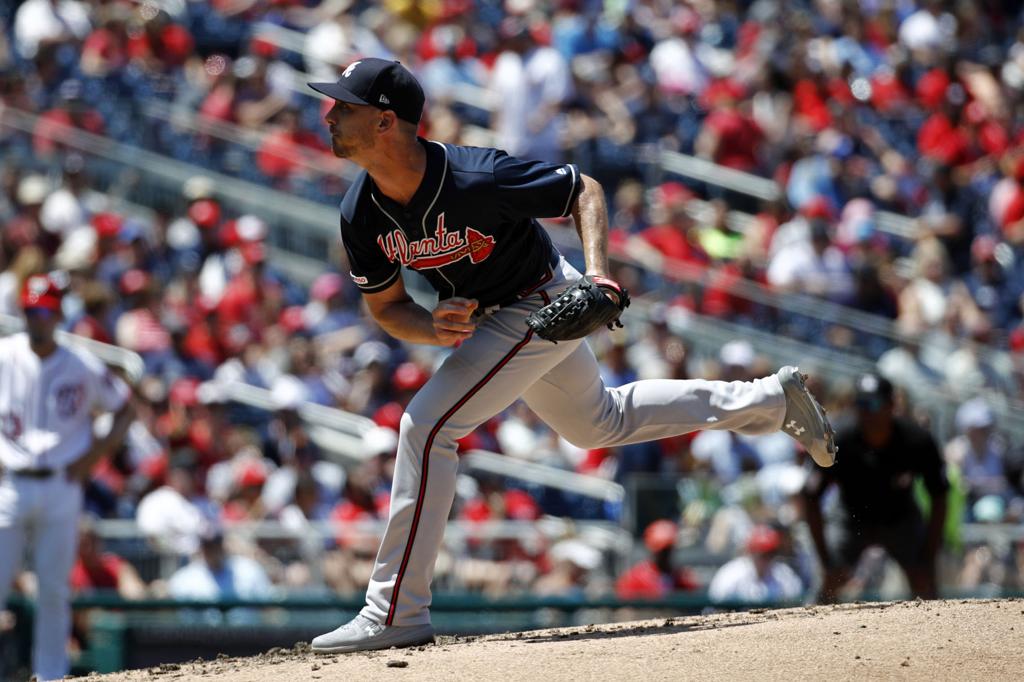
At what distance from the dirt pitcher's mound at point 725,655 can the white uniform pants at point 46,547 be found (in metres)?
2.15

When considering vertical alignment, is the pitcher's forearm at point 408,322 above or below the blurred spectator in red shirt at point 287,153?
above

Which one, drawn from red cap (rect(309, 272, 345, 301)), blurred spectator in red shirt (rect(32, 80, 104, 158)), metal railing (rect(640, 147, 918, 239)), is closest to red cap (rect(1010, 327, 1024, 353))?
metal railing (rect(640, 147, 918, 239))

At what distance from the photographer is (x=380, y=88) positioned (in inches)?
193

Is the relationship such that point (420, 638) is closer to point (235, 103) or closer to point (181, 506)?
point (181, 506)

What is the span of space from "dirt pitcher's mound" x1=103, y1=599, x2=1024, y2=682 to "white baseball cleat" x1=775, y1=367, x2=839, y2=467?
0.63 metres

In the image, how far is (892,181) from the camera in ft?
42.2

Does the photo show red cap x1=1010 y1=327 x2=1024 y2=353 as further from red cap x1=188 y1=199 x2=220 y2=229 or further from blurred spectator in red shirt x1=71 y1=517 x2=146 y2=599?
blurred spectator in red shirt x1=71 y1=517 x2=146 y2=599

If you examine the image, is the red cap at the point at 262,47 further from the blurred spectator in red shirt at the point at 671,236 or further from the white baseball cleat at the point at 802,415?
the white baseball cleat at the point at 802,415

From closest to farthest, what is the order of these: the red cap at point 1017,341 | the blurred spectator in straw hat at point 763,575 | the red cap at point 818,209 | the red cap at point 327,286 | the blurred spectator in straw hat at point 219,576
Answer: the blurred spectator in straw hat at point 763,575 → the blurred spectator in straw hat at point 219,576 → the red cap at point 1017,341 → the red cap at point 327,286 → the red cap at point 818,209

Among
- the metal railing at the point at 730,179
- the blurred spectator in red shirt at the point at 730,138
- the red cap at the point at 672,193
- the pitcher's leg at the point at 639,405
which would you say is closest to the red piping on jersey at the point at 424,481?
the pitcher's leg at the point at 639,405

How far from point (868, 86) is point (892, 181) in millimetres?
1602

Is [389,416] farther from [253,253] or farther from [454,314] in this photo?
[454,314]

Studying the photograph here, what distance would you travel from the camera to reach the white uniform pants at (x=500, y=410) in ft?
16.4

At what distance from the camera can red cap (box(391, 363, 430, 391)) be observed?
34.6 feet
